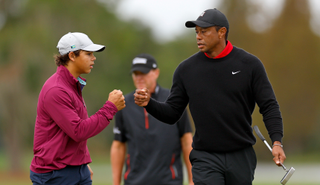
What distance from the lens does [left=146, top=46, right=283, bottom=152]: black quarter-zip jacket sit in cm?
476

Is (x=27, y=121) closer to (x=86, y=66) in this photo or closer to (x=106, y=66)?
(x=106, y=66)

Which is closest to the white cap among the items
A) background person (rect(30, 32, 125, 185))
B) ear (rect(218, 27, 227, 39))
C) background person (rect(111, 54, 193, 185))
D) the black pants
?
background person (rect(30, 32, 125, 185))

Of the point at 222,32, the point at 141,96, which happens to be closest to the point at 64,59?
the point at 141,96

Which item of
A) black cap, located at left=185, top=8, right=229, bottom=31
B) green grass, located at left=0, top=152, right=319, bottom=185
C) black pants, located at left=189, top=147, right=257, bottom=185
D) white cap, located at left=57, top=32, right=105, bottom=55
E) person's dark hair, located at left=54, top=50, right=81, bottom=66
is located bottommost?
green grass, located at left=0, top=152, right=319, bottom=185

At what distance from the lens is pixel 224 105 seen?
15.6ft

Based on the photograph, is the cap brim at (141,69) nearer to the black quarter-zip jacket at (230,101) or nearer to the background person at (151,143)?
the background person at (151,143)

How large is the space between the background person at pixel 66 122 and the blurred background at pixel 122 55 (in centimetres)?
1608

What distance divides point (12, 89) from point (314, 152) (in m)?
28.7

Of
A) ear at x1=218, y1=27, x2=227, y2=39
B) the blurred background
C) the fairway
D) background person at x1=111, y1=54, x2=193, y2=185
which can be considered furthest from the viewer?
the blurred background

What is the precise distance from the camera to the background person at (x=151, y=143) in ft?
20.4

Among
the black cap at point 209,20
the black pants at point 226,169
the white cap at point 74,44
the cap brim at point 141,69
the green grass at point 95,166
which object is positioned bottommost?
the green grass at point 95,166

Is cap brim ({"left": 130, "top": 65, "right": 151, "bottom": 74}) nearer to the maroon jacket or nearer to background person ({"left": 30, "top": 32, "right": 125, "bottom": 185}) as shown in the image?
background person ({"left": 30, "top": 32, "right": 125, "bottom": 185})

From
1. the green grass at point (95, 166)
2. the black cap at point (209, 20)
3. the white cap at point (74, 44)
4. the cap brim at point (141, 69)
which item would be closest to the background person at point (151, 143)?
the cap brim at point (141, 69)

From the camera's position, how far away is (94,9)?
28.9 m
